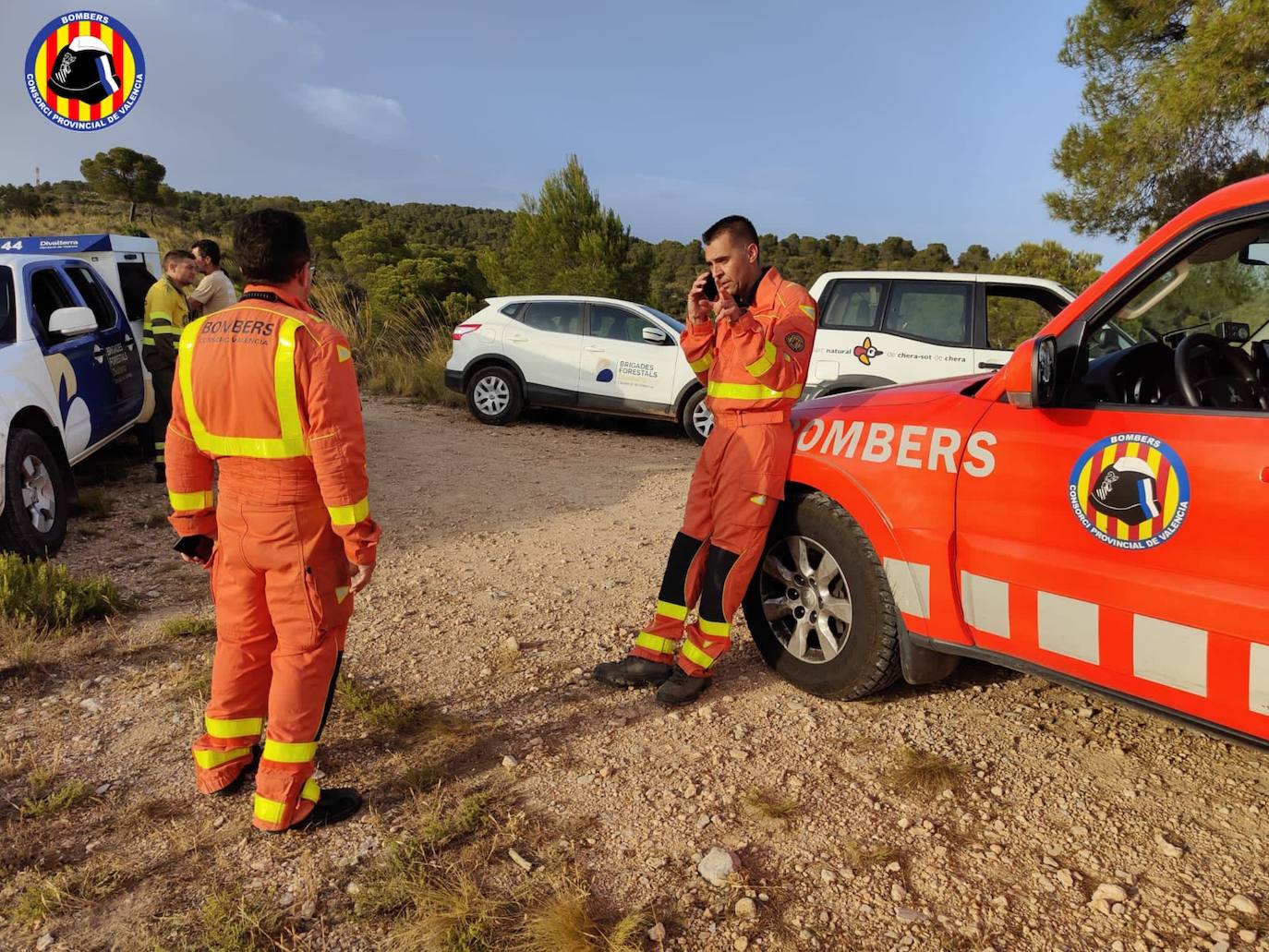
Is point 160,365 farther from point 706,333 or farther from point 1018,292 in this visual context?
point 1018,292

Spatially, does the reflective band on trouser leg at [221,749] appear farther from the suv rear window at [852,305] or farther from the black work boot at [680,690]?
the suv rear window at [852,305]

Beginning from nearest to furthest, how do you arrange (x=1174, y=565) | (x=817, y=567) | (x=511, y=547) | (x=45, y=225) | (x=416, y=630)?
(x=1174, y=565) < (x=817, y=567) < (x=416, y=630) < (x=511, y=547) < (x=45, y=225)

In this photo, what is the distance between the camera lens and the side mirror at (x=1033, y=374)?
7.75 feet

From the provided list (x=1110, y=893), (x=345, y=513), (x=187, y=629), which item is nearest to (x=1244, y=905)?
(x=1110, y=893)

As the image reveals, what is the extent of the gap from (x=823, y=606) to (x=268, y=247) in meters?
2.28

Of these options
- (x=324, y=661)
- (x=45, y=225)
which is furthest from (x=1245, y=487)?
(x=45, y=225)

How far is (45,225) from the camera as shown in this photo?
28.2 metres

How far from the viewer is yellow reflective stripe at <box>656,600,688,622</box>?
136 inches

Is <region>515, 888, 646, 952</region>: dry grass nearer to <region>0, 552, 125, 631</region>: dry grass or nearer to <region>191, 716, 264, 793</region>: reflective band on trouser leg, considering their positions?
<region>191, 716, 264, 793</region>: reflective band on trouser leg

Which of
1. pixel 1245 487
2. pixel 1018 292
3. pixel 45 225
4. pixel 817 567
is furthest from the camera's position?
pixel 45 225

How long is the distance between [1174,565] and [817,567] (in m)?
1.26

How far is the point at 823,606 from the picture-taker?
10.5 ft

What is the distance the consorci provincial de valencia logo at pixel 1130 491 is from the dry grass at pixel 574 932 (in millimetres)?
1632

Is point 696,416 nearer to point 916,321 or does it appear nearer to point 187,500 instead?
point 916,321
